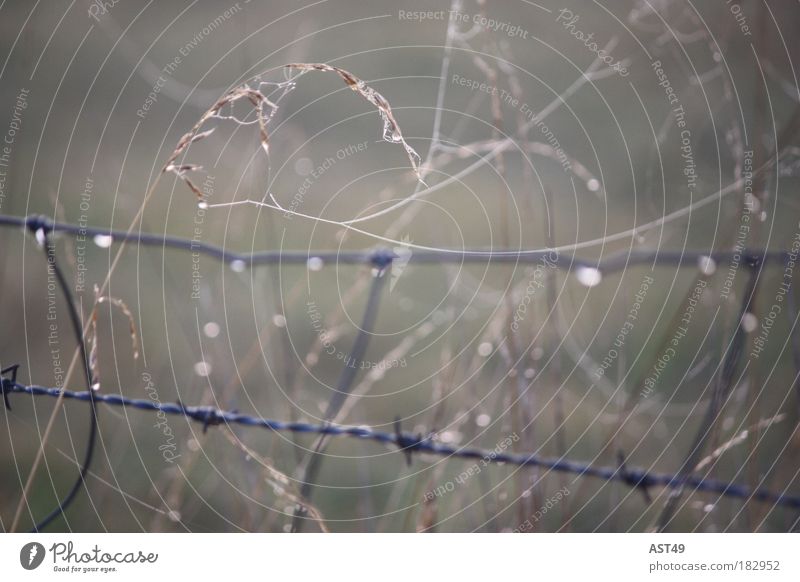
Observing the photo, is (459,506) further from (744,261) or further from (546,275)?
(744,261)

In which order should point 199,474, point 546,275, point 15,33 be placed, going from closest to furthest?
point 15,33
point 546,275
point 199,474

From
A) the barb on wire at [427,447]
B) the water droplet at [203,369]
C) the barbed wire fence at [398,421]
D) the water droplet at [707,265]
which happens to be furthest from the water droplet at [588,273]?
the water droplet at [203,369]

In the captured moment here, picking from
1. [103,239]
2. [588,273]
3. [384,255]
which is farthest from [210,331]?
[588,273]

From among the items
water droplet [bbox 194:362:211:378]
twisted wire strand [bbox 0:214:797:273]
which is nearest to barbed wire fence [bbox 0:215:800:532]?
twisted wire strand [bbox 0:214:797:273]

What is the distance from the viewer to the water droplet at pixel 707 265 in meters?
1.00

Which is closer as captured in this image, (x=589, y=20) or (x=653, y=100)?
(x=589, y=20)

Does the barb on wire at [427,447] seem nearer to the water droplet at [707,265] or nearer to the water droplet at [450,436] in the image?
the water droplet at [450,436]

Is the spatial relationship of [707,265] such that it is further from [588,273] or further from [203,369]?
[203,369]

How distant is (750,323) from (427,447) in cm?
51

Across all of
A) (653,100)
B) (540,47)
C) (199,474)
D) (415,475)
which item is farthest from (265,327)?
(653,100)

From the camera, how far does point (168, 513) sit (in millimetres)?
958

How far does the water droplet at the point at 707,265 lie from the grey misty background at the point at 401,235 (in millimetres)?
20

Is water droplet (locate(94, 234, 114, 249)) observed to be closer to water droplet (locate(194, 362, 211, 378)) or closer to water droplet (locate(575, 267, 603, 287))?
water droplet (locate(194, 362, 211, 378))

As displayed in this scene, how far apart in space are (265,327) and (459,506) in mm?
508
